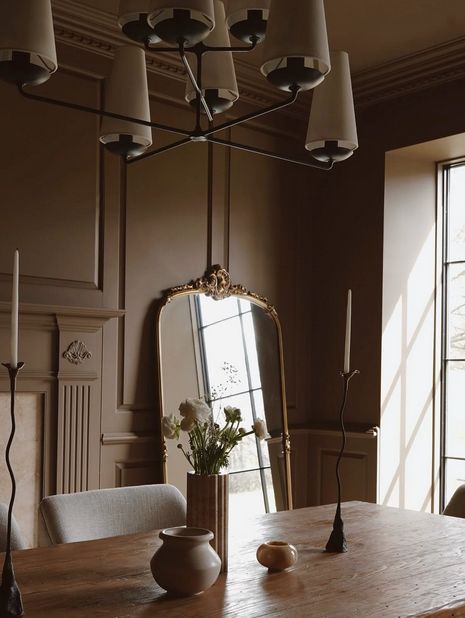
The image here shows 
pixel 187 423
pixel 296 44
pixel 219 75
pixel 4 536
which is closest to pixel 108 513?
pixel 4 536

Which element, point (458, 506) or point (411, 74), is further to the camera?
point (411, 74)

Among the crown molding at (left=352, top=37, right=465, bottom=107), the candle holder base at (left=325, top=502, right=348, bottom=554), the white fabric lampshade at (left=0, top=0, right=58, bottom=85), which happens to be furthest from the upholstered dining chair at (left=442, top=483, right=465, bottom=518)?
the crown molding at (left=352, top=37, right=465, bottom=107)

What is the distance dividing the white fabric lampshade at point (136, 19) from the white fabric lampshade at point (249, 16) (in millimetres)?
217

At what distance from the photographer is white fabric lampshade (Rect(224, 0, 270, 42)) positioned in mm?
2115

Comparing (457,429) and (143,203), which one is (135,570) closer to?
(143,203)

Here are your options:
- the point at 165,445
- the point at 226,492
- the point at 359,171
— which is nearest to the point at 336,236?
the point at 359,171

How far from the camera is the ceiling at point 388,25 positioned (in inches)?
145

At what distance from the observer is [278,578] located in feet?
6.28

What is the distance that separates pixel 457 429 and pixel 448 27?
2.25 meters

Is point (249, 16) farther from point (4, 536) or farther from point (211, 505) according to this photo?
point (4, 536)

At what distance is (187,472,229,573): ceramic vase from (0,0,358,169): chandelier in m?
0.88

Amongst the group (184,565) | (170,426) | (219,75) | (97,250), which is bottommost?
(184,565)

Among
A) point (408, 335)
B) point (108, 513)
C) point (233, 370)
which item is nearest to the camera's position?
point (108, 513)

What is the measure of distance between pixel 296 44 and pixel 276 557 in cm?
125
